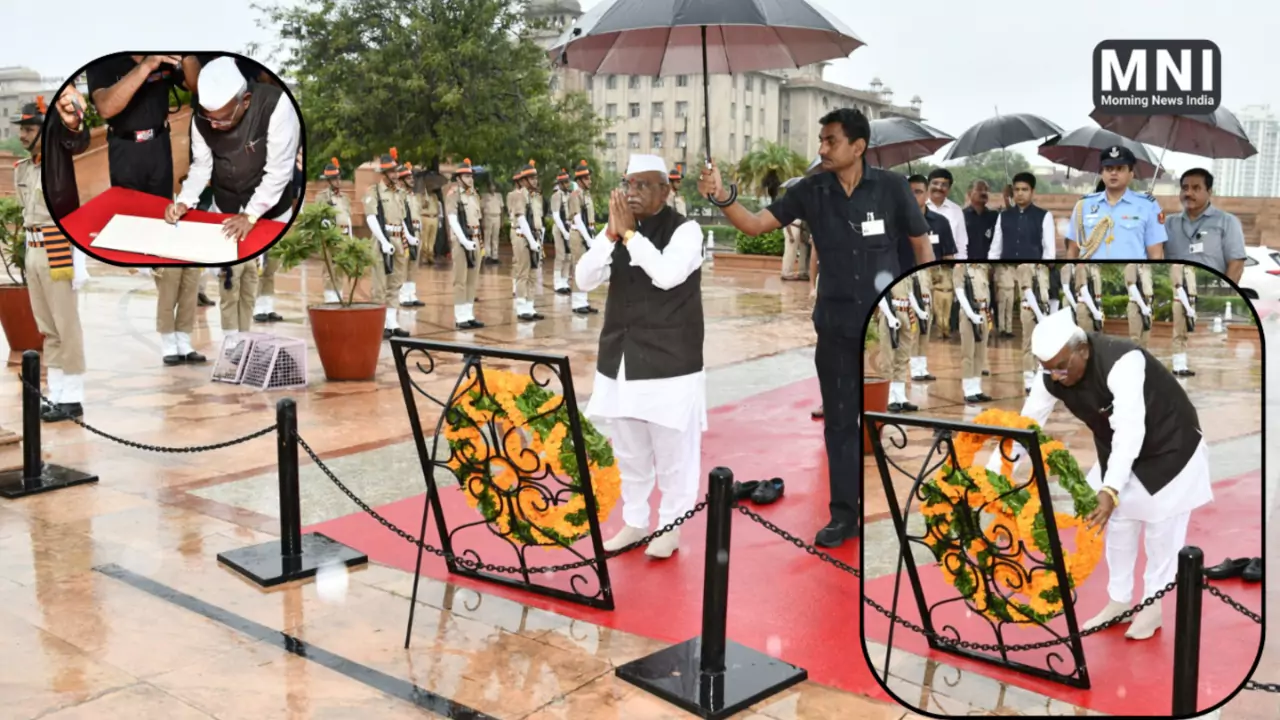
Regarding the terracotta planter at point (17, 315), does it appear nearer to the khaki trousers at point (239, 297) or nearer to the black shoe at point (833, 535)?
the khaki trousers at point (239, 297)

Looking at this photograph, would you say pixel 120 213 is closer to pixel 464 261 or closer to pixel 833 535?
pixel 833 535

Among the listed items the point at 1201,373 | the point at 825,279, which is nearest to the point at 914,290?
the point at 1201,373

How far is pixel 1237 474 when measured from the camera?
5.65 feet

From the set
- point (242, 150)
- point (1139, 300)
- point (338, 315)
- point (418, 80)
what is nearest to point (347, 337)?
point (338, 315)

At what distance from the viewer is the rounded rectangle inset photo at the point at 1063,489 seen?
1.69m

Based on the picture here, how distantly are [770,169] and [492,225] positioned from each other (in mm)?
Answer: 10122

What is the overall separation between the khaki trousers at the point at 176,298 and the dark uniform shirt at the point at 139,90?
754 centimetres

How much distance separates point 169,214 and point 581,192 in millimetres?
13097

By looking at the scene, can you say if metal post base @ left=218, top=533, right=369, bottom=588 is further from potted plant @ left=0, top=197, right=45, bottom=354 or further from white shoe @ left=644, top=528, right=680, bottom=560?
potted plant @ left=0, top=197, right=45, bottom=354

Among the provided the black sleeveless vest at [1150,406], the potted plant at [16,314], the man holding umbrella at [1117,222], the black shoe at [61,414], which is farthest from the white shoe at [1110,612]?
the potted plant at [16,314]

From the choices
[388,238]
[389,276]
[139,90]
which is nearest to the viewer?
[139,90]

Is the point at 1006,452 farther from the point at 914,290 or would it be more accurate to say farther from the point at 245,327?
the point at 245,327

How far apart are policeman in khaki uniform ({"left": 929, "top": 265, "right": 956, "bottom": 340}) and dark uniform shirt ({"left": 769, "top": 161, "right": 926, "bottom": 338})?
2.81m

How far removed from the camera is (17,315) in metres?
10.4
